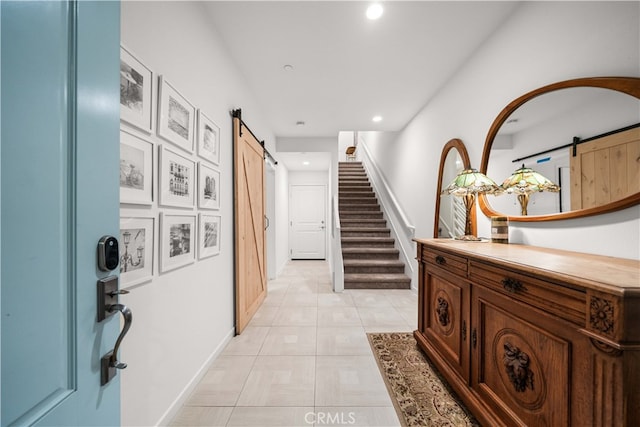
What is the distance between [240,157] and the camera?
8.07 ft

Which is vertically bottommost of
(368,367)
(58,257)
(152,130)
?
(368,367)

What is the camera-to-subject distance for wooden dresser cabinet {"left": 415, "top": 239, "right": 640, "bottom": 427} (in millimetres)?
738

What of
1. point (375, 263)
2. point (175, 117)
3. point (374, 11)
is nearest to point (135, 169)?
point (175, 117)

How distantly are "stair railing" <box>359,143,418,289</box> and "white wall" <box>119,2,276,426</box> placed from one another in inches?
104

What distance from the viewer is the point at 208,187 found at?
6.14 feet

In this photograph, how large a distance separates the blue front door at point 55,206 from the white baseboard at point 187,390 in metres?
0.97

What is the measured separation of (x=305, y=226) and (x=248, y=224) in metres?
3.88

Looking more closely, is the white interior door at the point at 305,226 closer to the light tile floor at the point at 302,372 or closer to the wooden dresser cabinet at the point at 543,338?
the light tile floor at the point at 302,372

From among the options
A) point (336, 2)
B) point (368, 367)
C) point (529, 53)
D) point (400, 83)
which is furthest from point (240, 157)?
point (529, 53)

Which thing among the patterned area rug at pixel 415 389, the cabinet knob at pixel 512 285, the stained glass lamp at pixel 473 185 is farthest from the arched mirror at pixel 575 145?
the patterned area rug at pixel 415 389

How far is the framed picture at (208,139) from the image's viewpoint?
68.7 inches

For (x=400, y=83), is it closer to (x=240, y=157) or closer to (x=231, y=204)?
(x=240, y=157)

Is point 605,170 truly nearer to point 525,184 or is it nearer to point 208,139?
point 525,184

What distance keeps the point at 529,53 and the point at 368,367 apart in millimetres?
2473
